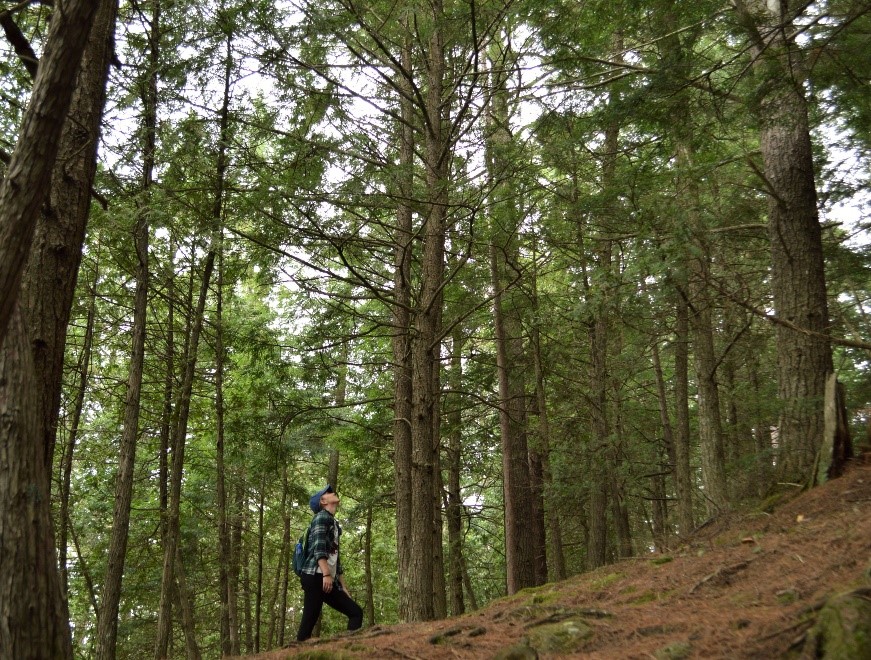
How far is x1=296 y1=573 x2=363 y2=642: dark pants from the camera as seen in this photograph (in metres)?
6.81

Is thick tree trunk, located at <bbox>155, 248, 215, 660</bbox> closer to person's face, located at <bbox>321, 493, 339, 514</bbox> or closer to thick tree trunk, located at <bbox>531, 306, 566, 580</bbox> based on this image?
person's face, located at <bbox>321, 493, 339, 514</bbox>

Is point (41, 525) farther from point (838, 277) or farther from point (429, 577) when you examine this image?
point (838, 277)

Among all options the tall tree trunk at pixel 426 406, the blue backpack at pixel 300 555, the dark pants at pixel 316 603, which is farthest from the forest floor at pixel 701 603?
the tall tree trunk at pixel 426 406

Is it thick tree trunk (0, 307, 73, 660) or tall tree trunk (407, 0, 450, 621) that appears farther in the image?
tall tree trunk (407, 0, 450, 621)

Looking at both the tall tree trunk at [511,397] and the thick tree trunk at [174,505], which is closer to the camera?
the thick tree trunk at [174,505]

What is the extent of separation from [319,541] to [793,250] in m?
6.52

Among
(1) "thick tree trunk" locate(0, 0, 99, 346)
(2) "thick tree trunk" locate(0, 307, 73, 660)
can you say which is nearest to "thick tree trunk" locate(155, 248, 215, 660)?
(2) "thick tree trunk" locate(0, 307, 73, 660)

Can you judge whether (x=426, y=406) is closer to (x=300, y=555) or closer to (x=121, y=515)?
(x=300, y=555)

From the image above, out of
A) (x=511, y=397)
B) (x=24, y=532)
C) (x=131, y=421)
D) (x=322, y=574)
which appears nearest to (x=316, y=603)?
(x=322, y=574)

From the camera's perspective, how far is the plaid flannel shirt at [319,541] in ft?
22.4

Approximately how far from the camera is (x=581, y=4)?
806cm

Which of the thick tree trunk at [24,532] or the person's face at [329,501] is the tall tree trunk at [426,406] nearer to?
the person's face at [329,501]

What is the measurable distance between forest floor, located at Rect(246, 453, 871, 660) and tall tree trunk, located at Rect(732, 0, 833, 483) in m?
0.80

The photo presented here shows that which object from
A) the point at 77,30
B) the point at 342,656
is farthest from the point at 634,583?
the point at 77,30
